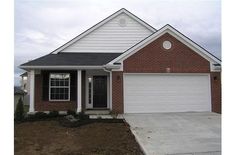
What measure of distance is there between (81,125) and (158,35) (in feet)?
22.5

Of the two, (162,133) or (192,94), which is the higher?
(192,94)

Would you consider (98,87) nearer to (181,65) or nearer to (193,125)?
(181,65)

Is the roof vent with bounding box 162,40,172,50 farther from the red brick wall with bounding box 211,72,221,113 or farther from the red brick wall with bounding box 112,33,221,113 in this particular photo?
the red brick wall with bounding box 211,72,221,113

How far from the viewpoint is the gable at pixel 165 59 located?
15.1 metres

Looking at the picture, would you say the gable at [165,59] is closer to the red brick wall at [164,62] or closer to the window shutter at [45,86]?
the red brick wall at [164,62]

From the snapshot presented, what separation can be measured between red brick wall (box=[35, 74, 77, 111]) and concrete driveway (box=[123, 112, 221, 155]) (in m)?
4.84

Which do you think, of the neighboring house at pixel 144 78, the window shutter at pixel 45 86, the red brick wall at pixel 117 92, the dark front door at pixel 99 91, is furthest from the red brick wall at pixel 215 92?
the window shutter at pixel 45 86

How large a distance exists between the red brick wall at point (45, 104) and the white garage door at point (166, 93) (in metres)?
3.57

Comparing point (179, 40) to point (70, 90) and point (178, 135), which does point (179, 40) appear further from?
point (178, 135)

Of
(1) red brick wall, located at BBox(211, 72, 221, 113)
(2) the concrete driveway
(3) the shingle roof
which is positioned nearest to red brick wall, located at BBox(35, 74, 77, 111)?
(3) the shingle roof

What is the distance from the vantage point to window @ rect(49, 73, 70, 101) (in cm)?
1634
